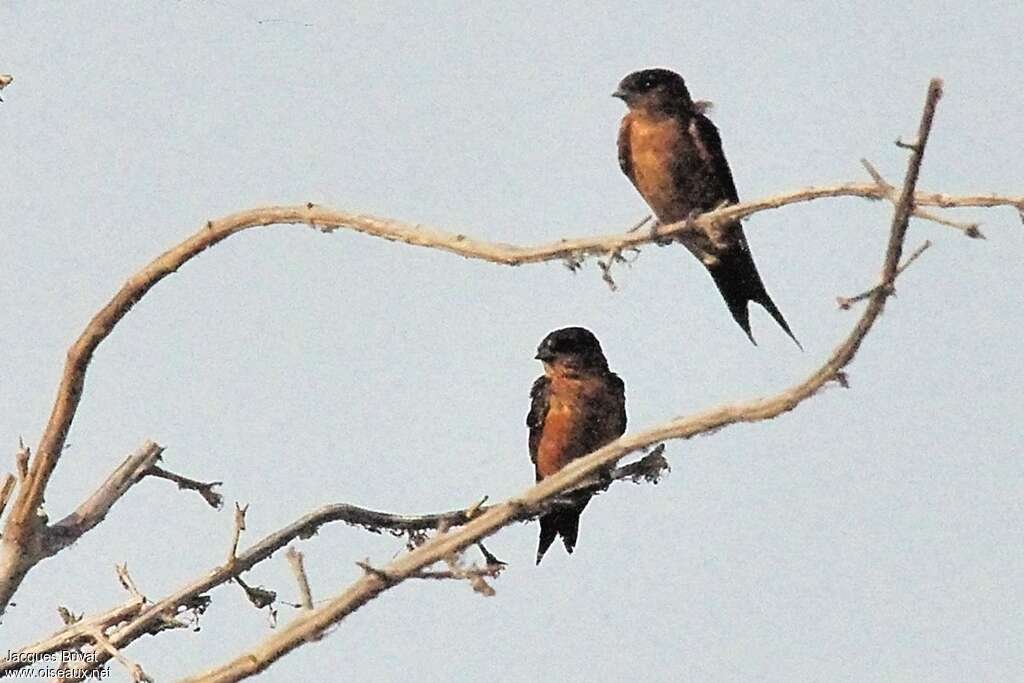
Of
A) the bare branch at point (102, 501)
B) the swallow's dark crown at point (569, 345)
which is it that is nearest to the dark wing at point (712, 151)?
the swallow's dark crown at point (569, 345)

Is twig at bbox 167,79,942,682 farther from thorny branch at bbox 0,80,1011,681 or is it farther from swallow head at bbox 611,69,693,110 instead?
swallow head at bbox 611,69,693,110

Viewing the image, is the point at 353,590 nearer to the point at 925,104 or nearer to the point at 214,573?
the point at 214,573

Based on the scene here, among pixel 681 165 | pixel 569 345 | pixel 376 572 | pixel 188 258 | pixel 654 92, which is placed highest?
pixel 654 92

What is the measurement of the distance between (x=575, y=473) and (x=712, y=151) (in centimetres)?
410

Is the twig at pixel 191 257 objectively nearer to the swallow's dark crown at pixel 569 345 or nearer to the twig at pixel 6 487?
the twig at pixel 6 487

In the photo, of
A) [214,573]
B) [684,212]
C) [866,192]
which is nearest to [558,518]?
[684,212]

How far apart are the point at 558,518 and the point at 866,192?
496cm

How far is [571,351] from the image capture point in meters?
9.05

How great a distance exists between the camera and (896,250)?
3.93 metres

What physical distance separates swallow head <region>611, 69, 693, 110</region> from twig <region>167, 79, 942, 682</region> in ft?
12.7

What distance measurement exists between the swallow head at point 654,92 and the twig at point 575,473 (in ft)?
12.7

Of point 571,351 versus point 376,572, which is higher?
point 571,351

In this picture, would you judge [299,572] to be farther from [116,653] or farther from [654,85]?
[654,85]

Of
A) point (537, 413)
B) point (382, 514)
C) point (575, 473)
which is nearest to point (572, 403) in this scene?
point (537, 413)
